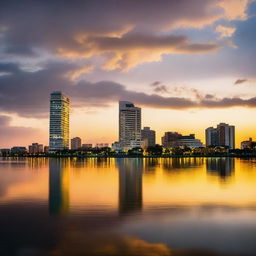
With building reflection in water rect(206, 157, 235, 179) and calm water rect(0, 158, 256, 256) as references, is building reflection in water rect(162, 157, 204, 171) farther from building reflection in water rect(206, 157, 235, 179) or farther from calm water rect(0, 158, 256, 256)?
calm water rect(0, 158, 256, 256)

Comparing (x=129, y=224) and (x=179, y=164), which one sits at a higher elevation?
(x=129, y=224)

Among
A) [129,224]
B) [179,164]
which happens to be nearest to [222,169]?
[179,164]

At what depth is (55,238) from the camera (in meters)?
19.4

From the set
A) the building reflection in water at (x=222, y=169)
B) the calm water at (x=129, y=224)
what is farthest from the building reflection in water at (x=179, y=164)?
the calm water at (x=129, y=224)

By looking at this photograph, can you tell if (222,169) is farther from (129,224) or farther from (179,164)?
(129,224)

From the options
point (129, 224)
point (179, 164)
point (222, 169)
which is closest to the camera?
point (129, 224)

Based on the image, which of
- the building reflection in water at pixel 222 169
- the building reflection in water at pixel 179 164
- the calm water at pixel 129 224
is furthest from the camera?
the building reflection in water at pixel 179 164

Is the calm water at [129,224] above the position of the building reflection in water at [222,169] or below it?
above

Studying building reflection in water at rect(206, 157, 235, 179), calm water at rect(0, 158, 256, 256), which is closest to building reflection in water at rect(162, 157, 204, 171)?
building reflection in water at rect(206, 157, 235, 179)

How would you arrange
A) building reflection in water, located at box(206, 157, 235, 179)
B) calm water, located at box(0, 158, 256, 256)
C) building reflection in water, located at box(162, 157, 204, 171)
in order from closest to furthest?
calm water, located at box(0, 158, 256, 256) → building reflection in water, located at box(206, 157, 235, 179) → building reflection in water, located at box(162, 157, 204, 171)

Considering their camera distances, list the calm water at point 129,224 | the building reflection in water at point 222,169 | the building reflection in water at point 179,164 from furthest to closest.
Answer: the building reflection in water at point 179,164
the building reflection in water at point 222,169
the calm water at point 129,224

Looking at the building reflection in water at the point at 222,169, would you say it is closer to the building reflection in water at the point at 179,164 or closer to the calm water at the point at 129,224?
the building reflection in water at the point at 179,164

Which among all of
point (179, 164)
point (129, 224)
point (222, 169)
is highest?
point (129, 224)

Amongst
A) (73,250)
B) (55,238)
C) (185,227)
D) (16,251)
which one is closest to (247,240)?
(185,227)
